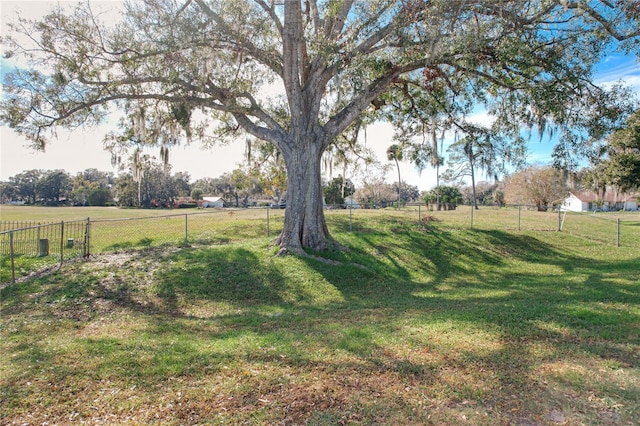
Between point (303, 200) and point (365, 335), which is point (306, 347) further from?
point (303, 200)

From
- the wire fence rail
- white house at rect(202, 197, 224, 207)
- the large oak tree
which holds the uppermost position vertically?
the large oak tree

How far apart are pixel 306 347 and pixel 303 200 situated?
697 cm

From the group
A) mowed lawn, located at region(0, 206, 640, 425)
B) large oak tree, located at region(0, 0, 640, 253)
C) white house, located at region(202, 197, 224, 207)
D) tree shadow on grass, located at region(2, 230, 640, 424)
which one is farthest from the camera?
white house, located at region(202, 197, 224, 207)

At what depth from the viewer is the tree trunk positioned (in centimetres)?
1134

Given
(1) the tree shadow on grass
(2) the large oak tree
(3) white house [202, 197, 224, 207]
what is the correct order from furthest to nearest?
(3) white house [202, 197, 224, 207] → (2) the large oak tree → (1) the tree shadow on grass

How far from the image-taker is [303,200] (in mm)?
11383

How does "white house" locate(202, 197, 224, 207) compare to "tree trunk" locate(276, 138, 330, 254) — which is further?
"white house" locate(202, 197, 224, 207)

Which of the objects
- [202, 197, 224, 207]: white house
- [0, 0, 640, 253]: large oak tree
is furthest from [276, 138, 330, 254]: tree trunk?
[202, 197, 224, 207]: white house

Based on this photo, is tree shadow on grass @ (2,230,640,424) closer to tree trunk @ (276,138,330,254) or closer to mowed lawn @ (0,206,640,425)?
mowed lawn @ (0,206,640,425)

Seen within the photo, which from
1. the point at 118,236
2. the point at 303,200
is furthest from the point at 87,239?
the point at 303,200

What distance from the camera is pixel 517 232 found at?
57.7 feet

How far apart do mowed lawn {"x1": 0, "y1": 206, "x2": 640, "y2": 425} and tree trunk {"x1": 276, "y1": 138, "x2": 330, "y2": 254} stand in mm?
1089

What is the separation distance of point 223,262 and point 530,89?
1016 centimetres

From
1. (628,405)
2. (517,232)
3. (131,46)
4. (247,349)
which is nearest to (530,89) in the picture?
(517,232)
